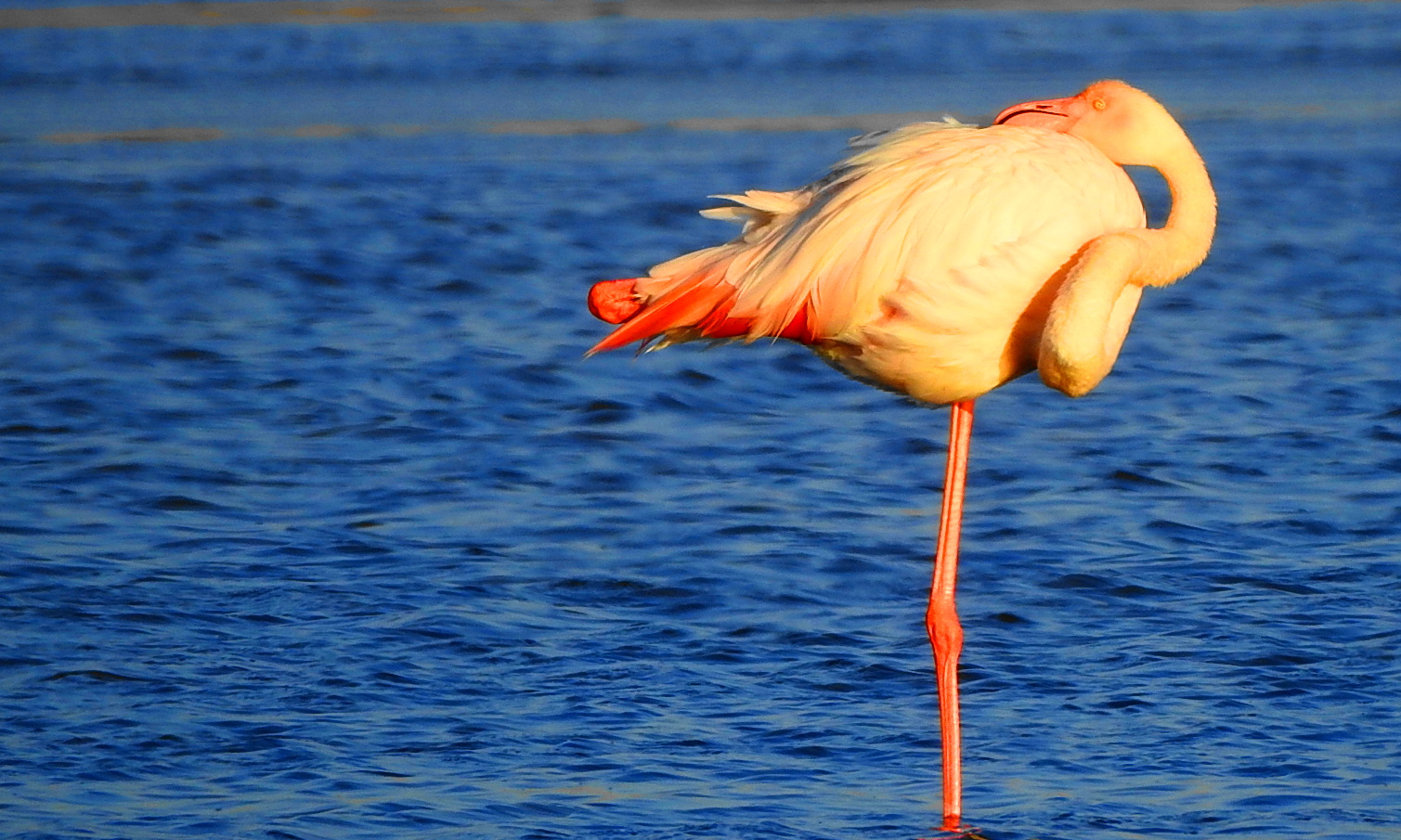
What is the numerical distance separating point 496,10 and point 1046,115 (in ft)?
43.2

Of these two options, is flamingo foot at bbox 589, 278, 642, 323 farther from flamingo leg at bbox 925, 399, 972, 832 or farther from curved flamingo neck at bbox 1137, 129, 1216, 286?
curved flamingo neck at bbox 1137, 129, 1216, 286

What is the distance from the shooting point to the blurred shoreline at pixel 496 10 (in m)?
17.0

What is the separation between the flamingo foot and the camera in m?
4.68

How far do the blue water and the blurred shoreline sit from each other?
6356mm

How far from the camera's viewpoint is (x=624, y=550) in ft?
20.2

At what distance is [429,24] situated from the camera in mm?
17016

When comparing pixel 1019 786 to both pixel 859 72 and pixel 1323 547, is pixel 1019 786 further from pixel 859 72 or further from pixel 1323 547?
pixel 859 72

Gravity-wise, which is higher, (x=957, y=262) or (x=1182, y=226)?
(x=1182, y=226)

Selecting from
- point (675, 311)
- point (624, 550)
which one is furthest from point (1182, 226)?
point (624, 550)

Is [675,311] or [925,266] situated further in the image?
[675,311]

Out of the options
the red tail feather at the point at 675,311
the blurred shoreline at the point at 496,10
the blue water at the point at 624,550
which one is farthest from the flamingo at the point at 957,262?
the blurred shoreline at the point at 496,10

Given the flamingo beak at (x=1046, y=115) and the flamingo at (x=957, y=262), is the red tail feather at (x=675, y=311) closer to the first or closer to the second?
the flamingo at (x=957, y=262)

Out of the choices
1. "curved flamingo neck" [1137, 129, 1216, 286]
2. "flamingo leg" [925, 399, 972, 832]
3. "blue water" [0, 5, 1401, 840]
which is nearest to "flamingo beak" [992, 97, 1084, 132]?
"curved flamingo neck" [1137, 129, 1216, 286]

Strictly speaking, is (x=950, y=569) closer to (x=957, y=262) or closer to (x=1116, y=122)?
(x=957, y=262)
